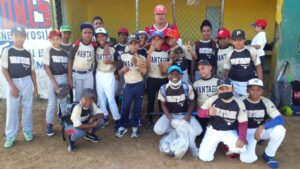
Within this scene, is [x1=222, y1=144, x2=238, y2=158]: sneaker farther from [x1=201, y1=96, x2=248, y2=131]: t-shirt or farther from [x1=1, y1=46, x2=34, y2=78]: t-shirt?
[x1=1, y1=46, x2=34, y2=78]: t-shirt

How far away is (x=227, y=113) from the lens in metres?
4.06

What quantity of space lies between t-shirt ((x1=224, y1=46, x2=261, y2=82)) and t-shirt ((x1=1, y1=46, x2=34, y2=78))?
2.95 m

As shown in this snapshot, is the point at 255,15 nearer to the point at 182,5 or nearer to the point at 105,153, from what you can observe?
the point at 182,5

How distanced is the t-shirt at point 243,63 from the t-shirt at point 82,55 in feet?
6.88

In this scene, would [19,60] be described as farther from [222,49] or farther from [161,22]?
[222,49]

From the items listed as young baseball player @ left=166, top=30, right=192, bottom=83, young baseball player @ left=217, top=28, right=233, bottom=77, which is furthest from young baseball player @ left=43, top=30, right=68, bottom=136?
young baseball player @ left=217, top=28, right=233, bottom=77

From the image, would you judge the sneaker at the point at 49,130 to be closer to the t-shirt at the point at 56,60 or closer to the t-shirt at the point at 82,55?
the t-shirt at the point at 56,60

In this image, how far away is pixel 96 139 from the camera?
15.5ft

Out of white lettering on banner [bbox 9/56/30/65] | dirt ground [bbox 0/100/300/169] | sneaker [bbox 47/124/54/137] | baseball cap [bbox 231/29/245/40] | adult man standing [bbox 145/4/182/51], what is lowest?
dirt ground [bbox 0/100/300/169]

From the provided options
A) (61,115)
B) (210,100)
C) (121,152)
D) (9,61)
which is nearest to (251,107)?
(210,100)

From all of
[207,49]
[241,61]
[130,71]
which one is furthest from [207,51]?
[130,71]

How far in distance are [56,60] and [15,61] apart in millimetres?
587

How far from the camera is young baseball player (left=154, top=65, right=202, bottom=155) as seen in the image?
443 centimetres

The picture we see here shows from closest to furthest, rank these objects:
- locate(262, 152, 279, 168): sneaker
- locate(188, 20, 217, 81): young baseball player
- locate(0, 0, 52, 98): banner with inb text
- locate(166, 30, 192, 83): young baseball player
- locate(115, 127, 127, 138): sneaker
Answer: locate(262, 152, 279, 168): sneaker
locate(166, 30, 192, 83): young baseball player
locate(115, 127, 127, 138): sneaker
locate(188, 20, 217, 81): young baseball player
locate(0, 0, 52, 98): banner with inb text
